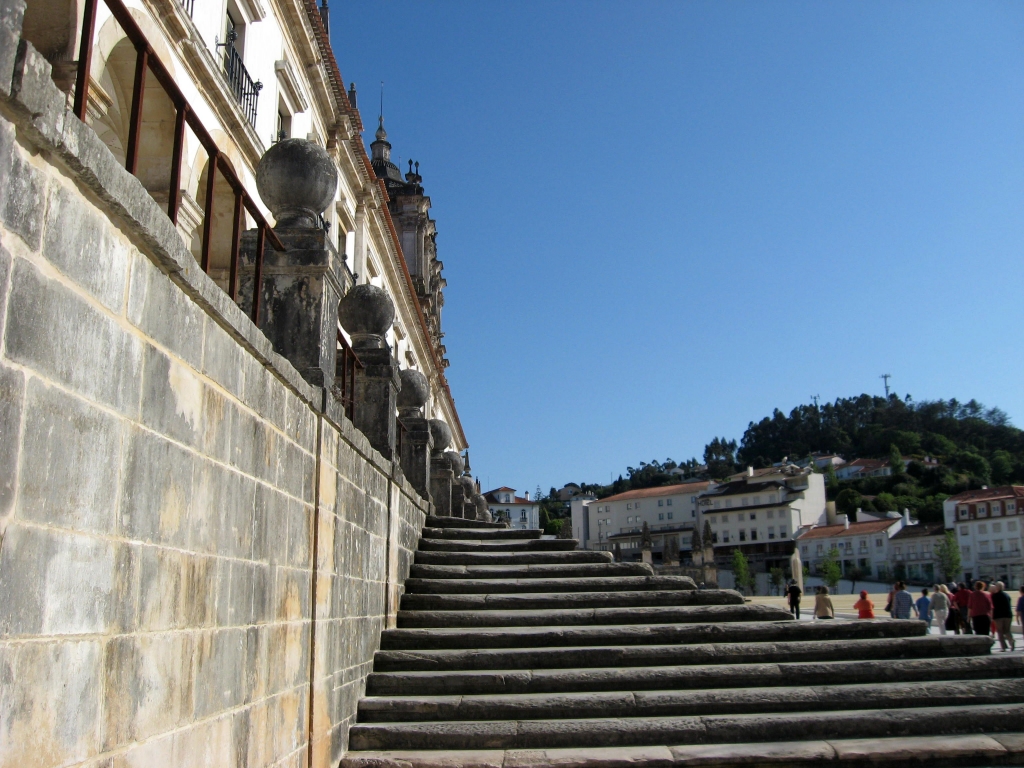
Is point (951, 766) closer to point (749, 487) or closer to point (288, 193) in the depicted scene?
point (288, 193)

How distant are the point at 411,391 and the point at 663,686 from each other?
6101mm

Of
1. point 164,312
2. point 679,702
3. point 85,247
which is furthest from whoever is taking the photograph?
point 679,702

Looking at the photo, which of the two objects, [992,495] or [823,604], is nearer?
[823,604]

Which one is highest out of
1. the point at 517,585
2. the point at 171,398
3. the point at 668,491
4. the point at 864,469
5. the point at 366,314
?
the point at 864,469

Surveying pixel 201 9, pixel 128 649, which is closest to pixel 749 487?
pixel 201 9

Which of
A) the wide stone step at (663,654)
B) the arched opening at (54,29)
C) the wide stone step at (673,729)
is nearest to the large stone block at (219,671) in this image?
the wide stone step at (673,729)

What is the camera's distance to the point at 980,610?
14.3 meters

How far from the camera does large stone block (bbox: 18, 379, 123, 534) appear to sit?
7.71 ft

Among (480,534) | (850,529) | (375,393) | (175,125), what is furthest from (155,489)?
(850,529)

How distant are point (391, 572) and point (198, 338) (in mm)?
5174

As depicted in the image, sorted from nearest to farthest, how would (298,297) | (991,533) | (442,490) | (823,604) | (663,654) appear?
(298,297) < (663,654) < (442,490) < (823,604) < (991,533)

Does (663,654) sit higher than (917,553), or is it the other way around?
(917,553)

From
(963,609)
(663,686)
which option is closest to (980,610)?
(963,609)

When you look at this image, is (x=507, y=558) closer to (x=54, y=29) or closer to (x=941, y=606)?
(x=54, y=29)
